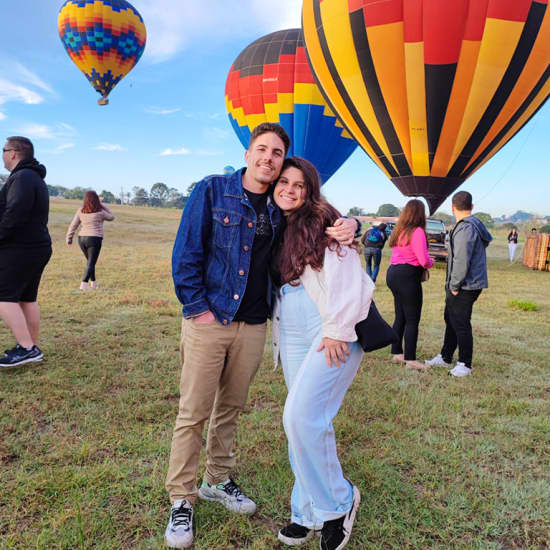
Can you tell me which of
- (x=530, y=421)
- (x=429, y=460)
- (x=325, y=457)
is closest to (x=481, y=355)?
(x=530, y=421)

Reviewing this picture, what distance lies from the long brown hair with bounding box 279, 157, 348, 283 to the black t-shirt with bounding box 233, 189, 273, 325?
5.5 inches

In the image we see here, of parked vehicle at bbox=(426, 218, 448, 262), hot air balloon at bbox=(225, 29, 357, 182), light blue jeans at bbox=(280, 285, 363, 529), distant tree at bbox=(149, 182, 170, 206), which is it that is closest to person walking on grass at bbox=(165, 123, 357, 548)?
light blue jeans at bbox=(280, 285, 363, 529)

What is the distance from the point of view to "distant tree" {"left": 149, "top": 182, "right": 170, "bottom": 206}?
118m

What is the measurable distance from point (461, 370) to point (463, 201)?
1901 mm

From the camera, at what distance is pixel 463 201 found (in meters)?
4.66

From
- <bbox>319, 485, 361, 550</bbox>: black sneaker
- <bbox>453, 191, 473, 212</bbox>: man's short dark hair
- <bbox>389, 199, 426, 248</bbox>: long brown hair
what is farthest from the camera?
<bbox>389, 199, 426, 248</bbox>: long brown hair

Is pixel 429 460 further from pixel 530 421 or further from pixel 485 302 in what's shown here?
pixel 485 302

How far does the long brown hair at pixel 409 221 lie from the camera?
4.79 metres

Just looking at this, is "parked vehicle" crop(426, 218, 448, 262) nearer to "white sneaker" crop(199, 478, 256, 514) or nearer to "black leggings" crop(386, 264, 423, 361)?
"black leggings" crop(386, 264, 423, 361)

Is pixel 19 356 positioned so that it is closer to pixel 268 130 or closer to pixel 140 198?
pixel 268 130

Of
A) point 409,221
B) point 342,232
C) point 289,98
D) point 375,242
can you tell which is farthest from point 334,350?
point 289,98

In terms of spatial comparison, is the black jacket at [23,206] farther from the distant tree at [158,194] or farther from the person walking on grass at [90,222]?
the distant tree at [158,194]

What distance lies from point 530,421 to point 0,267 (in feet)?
16.6

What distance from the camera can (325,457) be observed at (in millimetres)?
2031
